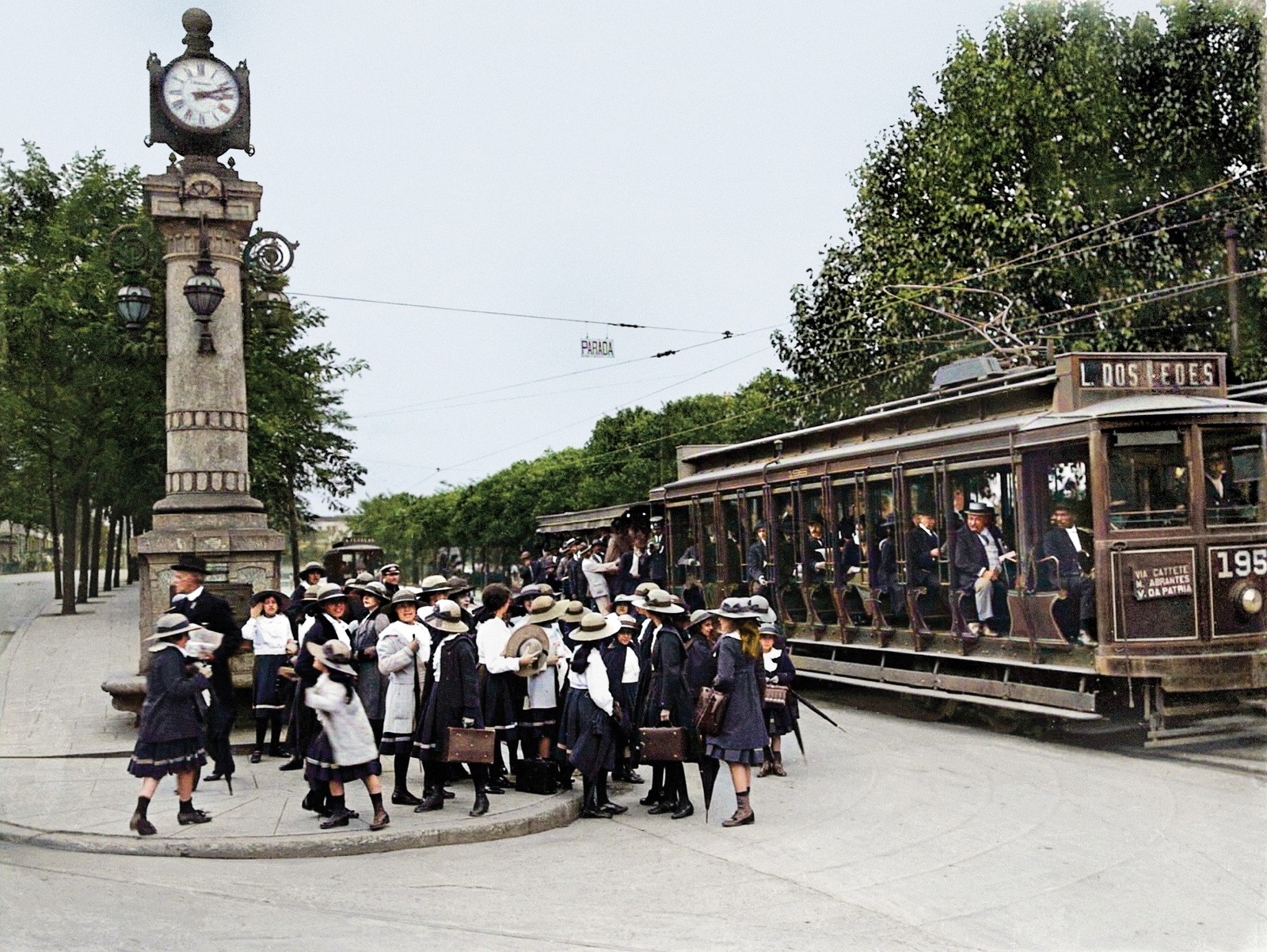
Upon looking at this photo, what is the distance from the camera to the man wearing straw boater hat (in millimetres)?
9156

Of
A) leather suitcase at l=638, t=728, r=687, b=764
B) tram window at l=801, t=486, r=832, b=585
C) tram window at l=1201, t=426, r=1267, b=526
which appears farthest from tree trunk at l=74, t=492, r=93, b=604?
tram window at l=1201, t=426, r=1267, b=526

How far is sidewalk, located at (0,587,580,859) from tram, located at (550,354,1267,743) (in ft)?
16.9

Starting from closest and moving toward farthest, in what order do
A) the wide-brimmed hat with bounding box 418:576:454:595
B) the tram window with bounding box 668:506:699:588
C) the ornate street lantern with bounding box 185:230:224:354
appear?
the wide-brimmed hat with bounding box 418:576:454:595 → the ornate street lantern with bounding box 185:230:224:354 → the tram window with bounding box 668:506:699:588

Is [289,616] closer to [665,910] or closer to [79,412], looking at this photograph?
[665,910]

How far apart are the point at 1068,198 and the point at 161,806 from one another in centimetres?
2217

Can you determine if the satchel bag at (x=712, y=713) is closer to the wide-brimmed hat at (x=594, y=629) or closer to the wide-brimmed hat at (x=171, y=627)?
the wide-brimmed hat at (x=594, y=629)

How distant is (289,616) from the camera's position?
1282 cm

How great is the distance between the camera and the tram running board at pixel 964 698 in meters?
12.2

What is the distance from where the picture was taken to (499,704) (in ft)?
34.7

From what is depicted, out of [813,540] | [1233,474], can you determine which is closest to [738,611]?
[1233,474]

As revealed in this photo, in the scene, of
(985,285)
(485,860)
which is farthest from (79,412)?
(485,860)

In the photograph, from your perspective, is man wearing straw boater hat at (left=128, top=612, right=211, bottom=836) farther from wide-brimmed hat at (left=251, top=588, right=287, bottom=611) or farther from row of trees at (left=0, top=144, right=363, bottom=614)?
row of trees at (left=0, top=144, right=363, bottom=614)

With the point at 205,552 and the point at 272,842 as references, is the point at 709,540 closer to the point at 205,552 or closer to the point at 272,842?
the point at 205,552

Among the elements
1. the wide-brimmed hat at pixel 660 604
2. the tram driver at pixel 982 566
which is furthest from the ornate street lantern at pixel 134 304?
the tram driver at pixel 982 566
